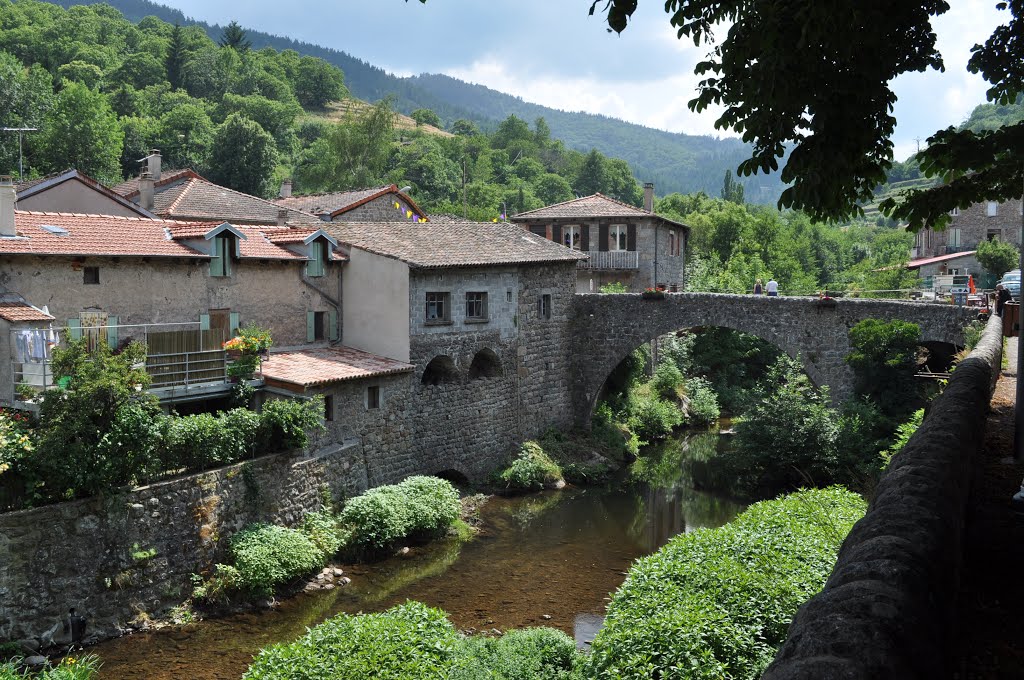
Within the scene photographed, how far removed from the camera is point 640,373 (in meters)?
36.4

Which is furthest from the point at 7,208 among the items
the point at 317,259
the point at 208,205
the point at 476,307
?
the point at 208,205

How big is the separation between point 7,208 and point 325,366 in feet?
26.5

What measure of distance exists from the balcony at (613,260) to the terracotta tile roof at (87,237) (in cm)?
2151

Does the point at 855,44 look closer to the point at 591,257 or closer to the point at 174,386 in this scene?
the point at 174,386

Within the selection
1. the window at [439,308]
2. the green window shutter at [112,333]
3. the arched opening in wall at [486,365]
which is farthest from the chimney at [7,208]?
the arched opening in wall at [486,365]

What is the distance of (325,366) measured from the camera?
2273cm

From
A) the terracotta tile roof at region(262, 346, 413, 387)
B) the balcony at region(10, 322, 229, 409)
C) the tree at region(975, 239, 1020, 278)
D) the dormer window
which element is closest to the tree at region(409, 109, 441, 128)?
the tree at region(975, 239, 1020, 278)

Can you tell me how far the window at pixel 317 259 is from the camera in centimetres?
2469

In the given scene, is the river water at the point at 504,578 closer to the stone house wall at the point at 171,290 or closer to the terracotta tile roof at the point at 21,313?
the terracotta tile roof at the point at 21,313

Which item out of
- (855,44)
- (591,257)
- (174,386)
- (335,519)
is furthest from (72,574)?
(591,257)

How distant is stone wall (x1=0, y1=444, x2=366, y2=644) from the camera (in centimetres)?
1499

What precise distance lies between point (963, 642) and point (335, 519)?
18743 mm

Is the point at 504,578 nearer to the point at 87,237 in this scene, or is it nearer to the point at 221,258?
the point at 221,258

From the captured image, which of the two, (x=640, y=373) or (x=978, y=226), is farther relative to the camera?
(x=978, y=226)
